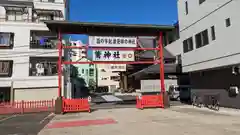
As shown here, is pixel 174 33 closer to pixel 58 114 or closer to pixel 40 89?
pixel 40 89

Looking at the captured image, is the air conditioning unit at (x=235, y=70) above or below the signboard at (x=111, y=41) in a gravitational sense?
below

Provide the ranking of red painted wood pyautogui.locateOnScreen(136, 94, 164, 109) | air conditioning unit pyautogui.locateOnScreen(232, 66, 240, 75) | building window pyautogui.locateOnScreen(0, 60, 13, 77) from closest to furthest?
1. air conditioning unit pyautogui.locateOnScreen(232, 66, 240, 75)
2. red painted wood pyautogui.locateOnScreen(136, 94, 164, 109)
3. building window pyautogui.locateOnScreen(0, 60, 13, 77)

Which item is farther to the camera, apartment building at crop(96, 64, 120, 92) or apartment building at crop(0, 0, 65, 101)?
apartment building at crop(96, 64, 120, 92)

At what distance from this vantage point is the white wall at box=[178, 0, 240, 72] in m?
15.0

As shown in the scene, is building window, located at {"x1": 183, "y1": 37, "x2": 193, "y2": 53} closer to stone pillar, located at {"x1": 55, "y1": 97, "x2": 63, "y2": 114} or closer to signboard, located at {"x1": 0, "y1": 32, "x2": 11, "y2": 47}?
stone pillar, located at {"x1": 55, "y1": 97, "x2": 63, "y2": 114}

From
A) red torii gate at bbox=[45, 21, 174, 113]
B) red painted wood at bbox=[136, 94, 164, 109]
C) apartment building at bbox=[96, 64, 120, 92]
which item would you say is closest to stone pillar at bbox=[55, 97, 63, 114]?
red torii gate at bbox=[45, 21, 174, 113]

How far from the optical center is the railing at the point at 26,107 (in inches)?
787

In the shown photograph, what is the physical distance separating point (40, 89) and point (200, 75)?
17.8 m

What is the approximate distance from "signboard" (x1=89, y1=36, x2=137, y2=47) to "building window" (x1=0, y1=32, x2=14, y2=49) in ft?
43.6

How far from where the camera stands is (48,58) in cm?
2778

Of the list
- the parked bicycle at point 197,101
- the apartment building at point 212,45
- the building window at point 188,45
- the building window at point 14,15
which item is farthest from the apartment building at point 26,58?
the parked bicycle at point 197,101

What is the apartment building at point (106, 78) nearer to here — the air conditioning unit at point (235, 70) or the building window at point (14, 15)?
the building window at point (14, 15)

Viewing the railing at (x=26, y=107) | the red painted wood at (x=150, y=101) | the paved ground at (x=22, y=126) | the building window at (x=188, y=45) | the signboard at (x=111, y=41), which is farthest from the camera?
the building window at (x=188, y=45)

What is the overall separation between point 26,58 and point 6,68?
2394 mm
